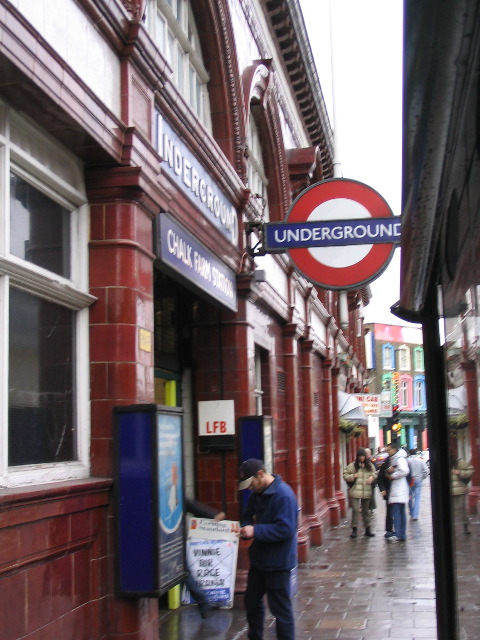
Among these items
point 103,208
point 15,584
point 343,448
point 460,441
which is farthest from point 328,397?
point 460,441

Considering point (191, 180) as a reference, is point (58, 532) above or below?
below

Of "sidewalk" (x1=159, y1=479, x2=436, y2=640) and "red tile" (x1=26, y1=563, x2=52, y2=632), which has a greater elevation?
"red tile" (x1=26, y1=563, x2=52, y2=632)

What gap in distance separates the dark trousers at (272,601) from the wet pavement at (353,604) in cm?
115

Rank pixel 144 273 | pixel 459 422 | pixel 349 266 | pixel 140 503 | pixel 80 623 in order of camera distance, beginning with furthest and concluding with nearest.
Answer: pixel 349 266 < pixel 144 273 < pixel 140 503 < pixel 80 623 < pixel 459 422

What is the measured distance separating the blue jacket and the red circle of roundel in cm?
311

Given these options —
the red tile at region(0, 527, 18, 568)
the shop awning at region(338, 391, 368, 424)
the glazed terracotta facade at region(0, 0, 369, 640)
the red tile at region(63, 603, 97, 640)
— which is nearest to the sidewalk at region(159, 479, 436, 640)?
the glazed terracotta facade at region(0, 0, 369, 640)

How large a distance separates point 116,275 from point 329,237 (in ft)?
11.4

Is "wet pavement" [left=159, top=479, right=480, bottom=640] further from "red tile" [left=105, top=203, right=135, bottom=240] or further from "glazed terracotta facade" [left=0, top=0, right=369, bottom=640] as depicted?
"red tile" [left=105, top=203, right=135, bottom=240]

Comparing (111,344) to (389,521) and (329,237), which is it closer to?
(329,237)

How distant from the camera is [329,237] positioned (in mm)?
9055

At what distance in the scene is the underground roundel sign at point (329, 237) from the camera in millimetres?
9258

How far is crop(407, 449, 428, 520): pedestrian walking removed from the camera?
17.9 meters

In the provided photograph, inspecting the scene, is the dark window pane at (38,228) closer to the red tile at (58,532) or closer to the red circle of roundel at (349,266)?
the red tile at (58,532)

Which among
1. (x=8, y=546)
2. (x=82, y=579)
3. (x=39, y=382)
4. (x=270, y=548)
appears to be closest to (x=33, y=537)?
(x=8, y=546)
